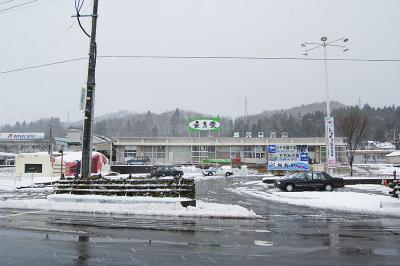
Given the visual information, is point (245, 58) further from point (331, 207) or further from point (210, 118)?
point (210, 118)

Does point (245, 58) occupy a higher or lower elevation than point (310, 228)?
higher

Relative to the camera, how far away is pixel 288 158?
138 feet

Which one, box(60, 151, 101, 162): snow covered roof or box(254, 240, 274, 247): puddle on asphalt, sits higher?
box(60, 151, 101, 162): snow covered roof

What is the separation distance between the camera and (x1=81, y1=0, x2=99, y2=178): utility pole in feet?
60.1

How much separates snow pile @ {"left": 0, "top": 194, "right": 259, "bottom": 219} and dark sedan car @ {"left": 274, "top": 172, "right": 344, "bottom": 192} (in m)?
12.3

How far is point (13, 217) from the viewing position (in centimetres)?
1366

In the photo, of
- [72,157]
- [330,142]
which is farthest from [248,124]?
[330,142]

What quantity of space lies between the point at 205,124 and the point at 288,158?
26.1 m

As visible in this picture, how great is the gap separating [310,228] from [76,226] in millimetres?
6895

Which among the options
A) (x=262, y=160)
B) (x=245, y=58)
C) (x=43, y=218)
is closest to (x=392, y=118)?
(x=262, y=160)

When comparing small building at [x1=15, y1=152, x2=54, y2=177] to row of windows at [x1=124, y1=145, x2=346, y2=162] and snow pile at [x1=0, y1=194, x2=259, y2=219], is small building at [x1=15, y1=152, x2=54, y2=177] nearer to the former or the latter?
snow pile at [x1=0, y1=194, x2=259, y2=219]

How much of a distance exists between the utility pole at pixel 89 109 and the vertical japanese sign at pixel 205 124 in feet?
155

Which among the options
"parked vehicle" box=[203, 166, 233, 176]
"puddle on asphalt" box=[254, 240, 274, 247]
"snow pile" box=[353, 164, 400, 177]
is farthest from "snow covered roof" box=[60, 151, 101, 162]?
"puddle on asphalt" box=[254, 240, 274, 247]

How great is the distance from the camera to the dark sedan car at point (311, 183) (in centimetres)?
2719
